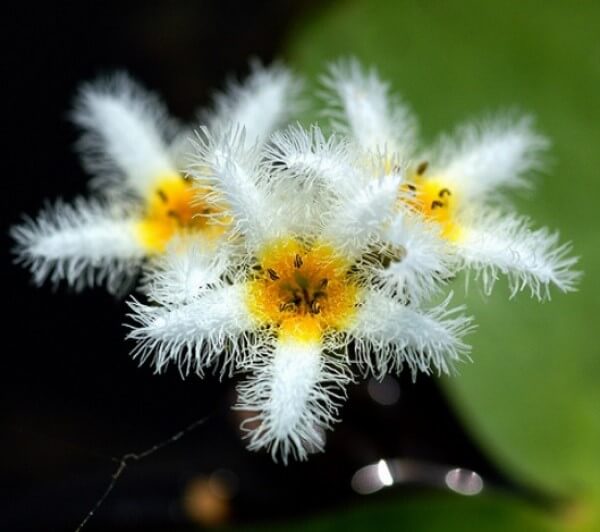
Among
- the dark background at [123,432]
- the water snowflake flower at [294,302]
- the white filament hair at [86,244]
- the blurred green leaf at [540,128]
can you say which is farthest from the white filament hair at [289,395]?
the dark background at [123,432]

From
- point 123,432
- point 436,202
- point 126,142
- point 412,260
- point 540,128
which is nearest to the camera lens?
point 412,260

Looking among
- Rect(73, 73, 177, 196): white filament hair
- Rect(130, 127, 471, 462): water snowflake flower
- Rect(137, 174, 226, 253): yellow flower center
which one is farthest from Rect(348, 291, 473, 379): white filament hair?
Rect(73, 73, 177, 196): white filament hair

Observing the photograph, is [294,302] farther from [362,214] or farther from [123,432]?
[123,432]

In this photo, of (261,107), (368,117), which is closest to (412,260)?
(368,117)

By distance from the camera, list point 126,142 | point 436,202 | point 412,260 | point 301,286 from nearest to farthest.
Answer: point 412,260
point 301,286
point 436,202
point 126,142

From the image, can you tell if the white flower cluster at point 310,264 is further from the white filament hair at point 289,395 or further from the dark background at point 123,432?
the dark background at point 123,432

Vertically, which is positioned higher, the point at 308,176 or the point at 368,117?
the point at 368,117
